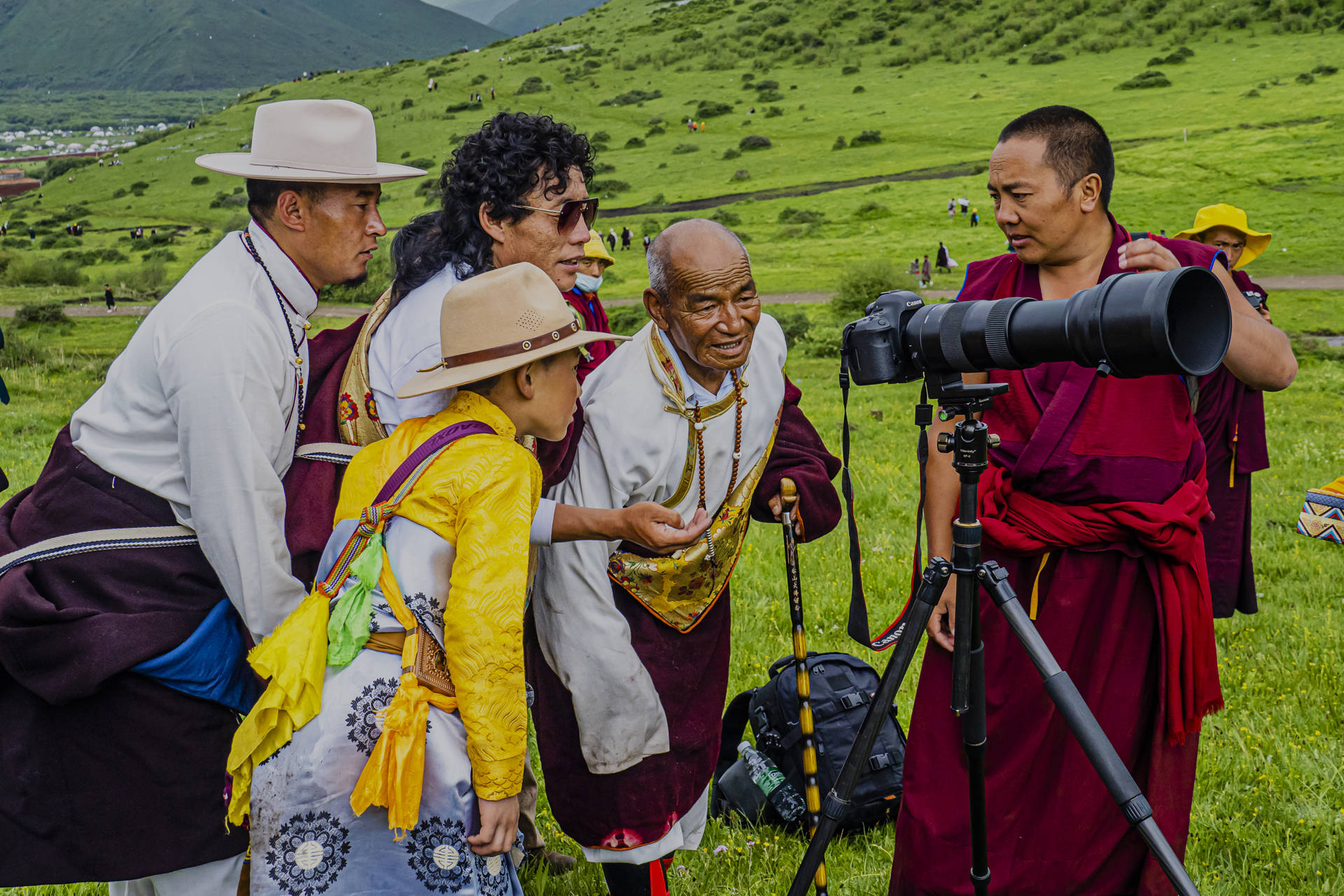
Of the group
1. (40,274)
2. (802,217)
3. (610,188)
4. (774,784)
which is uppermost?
(610,188)

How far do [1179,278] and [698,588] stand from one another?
1.72 metres

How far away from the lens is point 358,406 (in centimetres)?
293

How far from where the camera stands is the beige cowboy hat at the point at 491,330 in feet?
8.21

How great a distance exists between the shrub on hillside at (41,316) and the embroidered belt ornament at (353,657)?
75.1 ft

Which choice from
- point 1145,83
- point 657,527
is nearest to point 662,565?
point 657,527

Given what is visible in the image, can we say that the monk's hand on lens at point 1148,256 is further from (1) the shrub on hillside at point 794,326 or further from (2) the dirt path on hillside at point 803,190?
(2) the dirt path on hillside at point 803,190

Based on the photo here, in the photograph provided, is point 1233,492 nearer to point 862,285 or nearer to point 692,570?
point 692,570

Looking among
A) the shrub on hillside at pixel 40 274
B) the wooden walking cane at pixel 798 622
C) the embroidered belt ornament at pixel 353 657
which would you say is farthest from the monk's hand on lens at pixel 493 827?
the shrub on hillside at pixel 40 274

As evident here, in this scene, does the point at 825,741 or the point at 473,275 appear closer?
the point at 473,275

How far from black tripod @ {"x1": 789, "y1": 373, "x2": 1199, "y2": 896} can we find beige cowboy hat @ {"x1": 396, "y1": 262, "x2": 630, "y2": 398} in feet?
3.38

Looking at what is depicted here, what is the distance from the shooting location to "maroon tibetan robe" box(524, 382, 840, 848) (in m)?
3.28

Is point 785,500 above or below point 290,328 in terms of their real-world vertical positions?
below

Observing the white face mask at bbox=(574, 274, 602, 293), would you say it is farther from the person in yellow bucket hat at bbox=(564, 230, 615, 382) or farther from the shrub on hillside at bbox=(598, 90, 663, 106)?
the shrub on hillside at bbox=(598, 90, 663, 106)

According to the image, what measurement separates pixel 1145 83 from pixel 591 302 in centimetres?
6057
